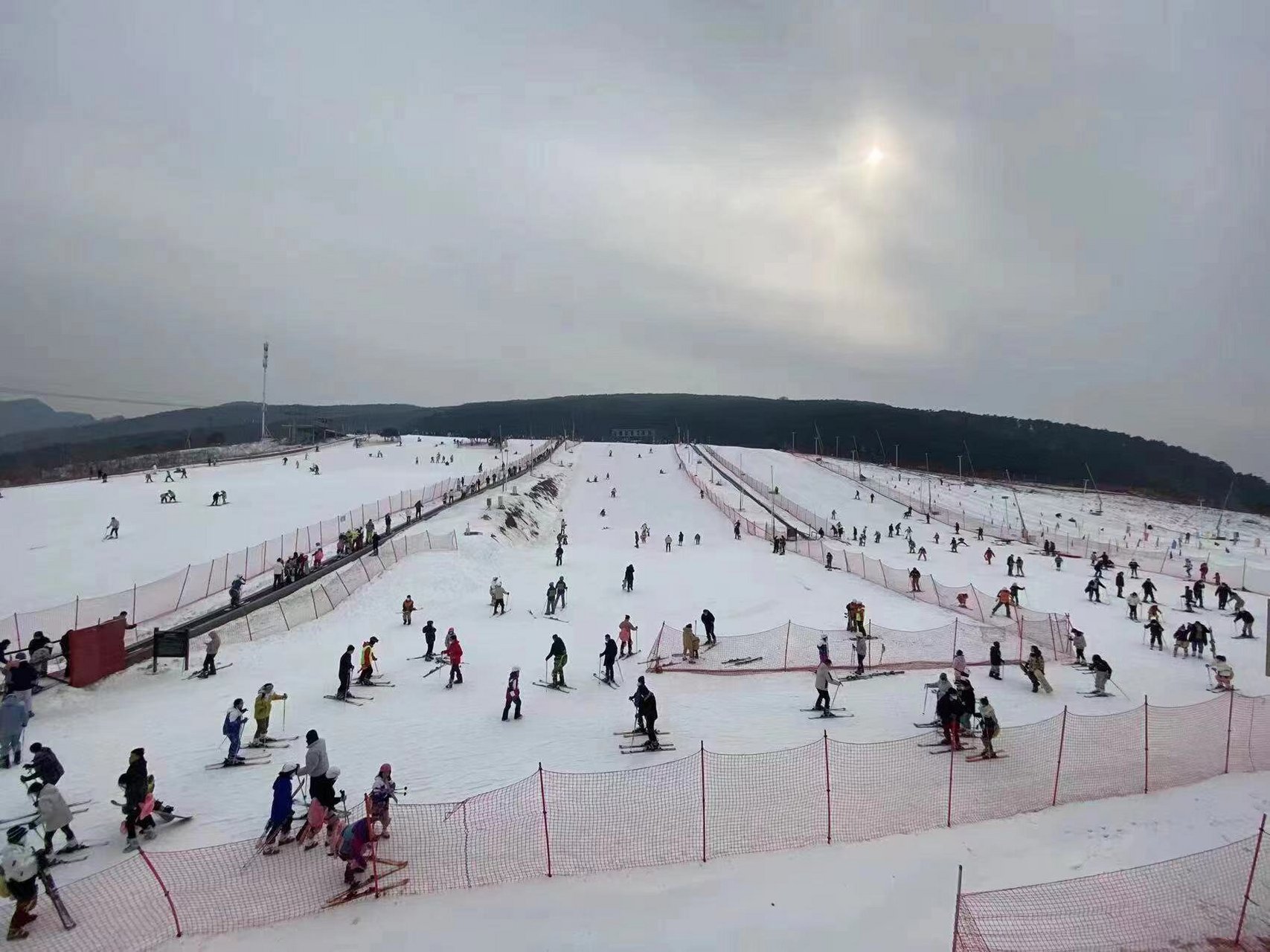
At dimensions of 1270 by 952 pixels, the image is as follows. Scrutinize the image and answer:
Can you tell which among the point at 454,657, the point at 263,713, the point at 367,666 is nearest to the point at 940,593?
the point at 454,657

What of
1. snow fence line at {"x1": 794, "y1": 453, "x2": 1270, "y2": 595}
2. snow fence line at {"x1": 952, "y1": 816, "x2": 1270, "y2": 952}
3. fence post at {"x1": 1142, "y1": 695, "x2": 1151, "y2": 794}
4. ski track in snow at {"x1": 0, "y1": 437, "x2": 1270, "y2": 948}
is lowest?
ski track in snow at {"x1": 0, "y1": 437, "x2": 1270, "y2": 948}

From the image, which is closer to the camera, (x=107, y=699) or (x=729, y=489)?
(x=107, y=699)

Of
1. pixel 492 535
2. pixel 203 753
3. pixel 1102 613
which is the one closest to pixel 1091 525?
pixel 1102 613

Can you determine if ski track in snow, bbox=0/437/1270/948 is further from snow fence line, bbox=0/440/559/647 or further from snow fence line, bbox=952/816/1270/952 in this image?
snow fence line, bbox=0/440/559/647

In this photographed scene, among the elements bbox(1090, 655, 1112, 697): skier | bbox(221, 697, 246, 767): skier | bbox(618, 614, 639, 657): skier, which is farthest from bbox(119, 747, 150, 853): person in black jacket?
bbox(1090, 655, 1112, 697): skier

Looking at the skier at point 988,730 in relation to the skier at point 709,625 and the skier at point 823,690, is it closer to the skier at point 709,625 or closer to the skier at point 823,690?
the skier at point 823,690

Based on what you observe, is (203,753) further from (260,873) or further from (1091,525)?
(1091,525)
